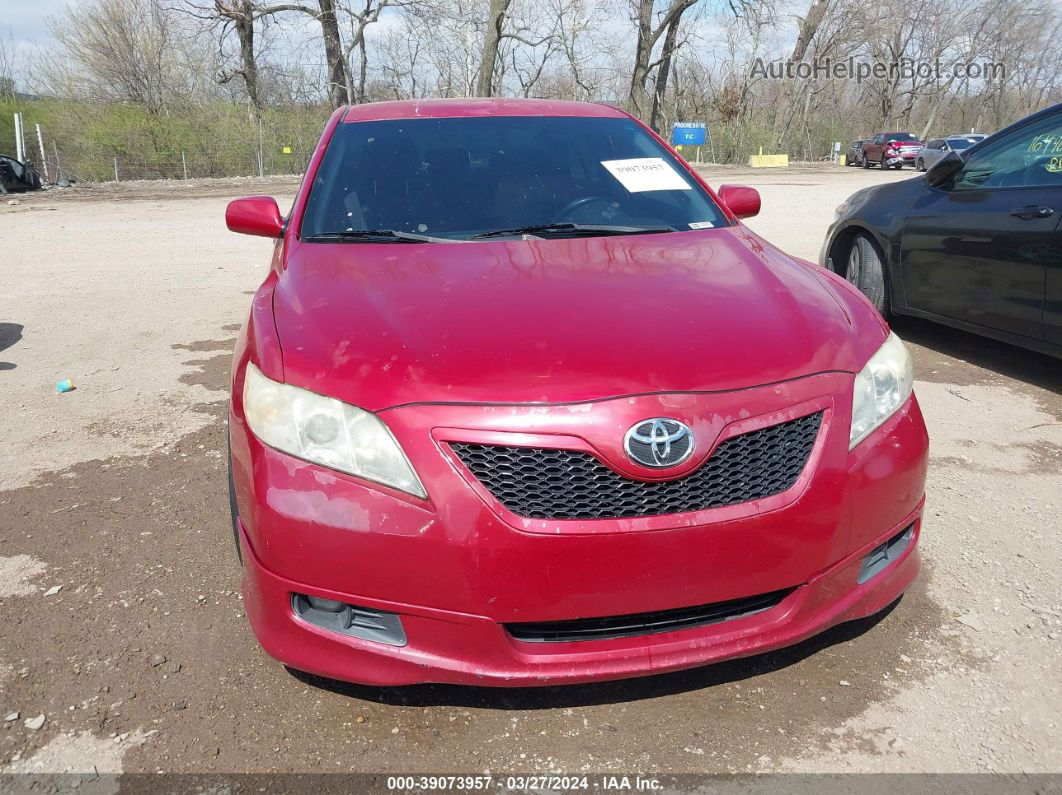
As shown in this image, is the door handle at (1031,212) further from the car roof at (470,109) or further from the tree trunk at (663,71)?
the tree trunk at (663,71)

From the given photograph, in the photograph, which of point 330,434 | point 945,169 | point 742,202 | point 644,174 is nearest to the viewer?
point 330,434

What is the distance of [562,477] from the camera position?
1820 mm

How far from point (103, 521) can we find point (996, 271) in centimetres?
441

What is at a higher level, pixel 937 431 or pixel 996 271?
pixel 996 271

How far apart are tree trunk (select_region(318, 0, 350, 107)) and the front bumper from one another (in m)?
33.4

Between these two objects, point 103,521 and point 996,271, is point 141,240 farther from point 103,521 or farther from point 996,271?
point 996,271

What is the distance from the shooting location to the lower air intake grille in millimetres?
1930

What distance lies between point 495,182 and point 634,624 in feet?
5.92

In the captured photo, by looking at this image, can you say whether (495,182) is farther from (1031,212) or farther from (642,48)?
(642,48)

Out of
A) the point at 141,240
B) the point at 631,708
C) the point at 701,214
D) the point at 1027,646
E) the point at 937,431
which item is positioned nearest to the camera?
the point at 631,708

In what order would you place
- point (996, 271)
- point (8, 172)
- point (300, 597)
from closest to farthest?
point (300, 597) < point (996, 271) < point (8, 172)

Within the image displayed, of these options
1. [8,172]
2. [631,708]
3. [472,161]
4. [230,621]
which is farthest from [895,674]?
[8,172]

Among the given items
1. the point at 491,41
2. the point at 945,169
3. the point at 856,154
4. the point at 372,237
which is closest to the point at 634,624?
the point at 372,237

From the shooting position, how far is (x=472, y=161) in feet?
10.7
